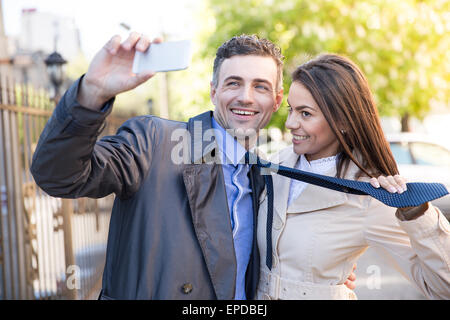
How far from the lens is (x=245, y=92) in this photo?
2420mm

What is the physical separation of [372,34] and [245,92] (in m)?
9.18

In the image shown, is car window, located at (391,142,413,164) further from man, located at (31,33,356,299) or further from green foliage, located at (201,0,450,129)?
man, located at (31,33,356,299)

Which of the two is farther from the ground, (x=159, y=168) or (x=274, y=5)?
(x=274, y=5)

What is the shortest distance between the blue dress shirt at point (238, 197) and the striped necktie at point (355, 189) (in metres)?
0.09

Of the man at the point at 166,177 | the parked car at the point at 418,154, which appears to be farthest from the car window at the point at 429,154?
the man at the point at 166,177

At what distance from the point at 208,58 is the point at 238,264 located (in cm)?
1004

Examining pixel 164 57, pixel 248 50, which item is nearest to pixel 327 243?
pixel 248 50

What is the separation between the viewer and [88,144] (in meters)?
1.51

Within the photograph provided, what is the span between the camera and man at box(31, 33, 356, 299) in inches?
58.2

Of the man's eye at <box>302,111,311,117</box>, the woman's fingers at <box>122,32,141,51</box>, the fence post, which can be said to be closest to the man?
the woman's fingers at <box>122,32,141,51</box>

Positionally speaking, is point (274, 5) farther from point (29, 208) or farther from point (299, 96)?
point (299, 96)

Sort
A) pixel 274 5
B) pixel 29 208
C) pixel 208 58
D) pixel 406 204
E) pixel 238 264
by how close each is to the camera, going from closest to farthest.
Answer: pixel 406 204
pixel 238 264
pixel 29 208
pixel 274 5
pixel 208 58
